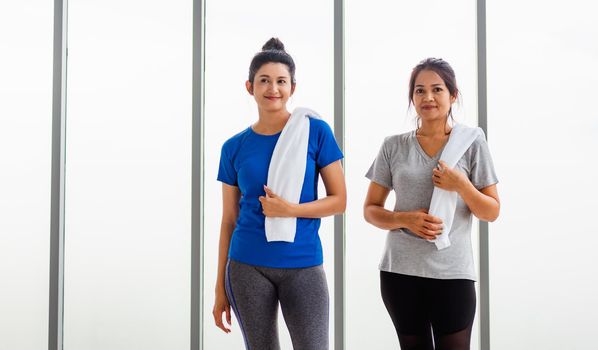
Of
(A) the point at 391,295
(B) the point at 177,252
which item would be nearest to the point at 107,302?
(B) the point at 177,252

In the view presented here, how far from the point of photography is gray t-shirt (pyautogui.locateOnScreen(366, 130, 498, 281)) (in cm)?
129

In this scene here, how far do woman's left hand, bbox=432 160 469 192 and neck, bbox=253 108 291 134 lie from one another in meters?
0.46

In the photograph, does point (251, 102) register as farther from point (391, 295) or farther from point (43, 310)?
point (43, 310)

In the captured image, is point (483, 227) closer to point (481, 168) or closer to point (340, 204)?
point (481, 168)

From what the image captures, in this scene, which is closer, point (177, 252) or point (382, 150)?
point (382, 150)

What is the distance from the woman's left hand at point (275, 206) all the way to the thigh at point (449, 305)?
0.45 metres

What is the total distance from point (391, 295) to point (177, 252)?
124 centimetres

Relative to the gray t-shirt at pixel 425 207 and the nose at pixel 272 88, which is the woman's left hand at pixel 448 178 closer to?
the gray t-shirt at pixel 425 207

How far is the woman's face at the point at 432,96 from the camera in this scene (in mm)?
A: 1364

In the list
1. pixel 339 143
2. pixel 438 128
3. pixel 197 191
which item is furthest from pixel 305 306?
pixel 197 191

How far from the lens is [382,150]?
1.47 metres

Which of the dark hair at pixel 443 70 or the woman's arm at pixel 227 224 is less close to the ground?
the dark hair at pixel 443 70

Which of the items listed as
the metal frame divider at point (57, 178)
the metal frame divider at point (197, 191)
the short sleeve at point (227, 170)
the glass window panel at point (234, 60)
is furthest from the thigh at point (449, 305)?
the metal frame divider at point (57, 178)

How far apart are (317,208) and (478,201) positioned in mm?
445
